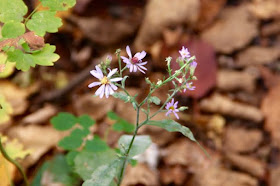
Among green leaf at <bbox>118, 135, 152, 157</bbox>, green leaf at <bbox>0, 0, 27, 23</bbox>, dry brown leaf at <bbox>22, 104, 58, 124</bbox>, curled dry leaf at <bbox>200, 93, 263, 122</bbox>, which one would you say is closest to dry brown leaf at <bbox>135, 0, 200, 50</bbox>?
curled dry leaf at <bbox>200, 93, 263, 122</bbox>

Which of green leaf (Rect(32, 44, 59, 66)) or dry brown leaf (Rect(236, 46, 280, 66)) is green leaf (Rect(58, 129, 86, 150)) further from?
dry brown leaf (Rect(236, 46, 280, 66))

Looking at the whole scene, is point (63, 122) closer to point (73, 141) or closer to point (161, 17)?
point (73, 141)

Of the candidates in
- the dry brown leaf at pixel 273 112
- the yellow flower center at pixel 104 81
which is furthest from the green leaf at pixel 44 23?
the dry brown leaf at pixel 273 112

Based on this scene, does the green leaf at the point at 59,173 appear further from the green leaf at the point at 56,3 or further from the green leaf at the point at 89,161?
the green leaf at the point at 56,3

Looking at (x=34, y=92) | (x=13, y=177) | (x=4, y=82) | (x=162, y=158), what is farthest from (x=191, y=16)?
(x=13, y=177)

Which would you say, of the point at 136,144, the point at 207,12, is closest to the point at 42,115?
the point at 136,144

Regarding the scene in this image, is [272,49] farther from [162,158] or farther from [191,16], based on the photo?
[162,158]
